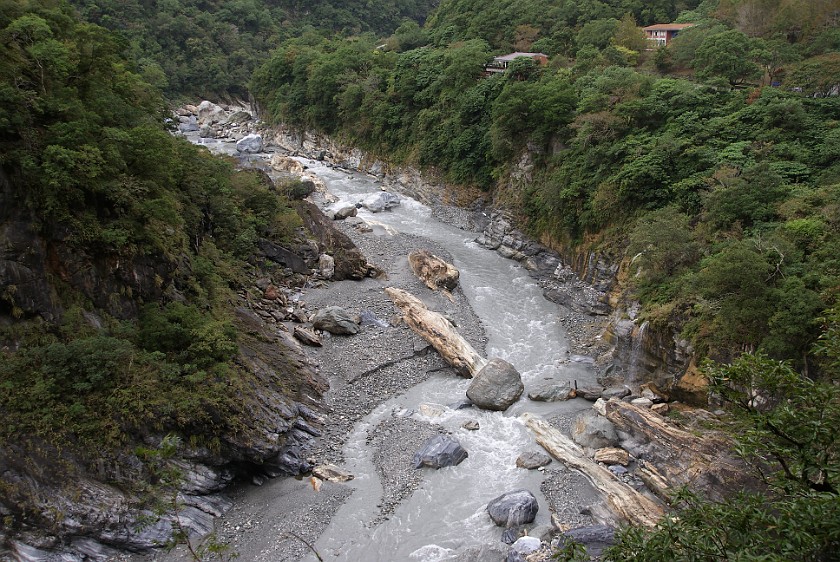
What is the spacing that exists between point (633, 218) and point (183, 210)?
808 inches

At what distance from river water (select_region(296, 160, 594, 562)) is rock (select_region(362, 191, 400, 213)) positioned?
11186 millimetres

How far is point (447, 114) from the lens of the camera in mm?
44219

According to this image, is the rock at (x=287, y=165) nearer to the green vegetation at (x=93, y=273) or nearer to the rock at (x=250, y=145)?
the rock at (x=250, y=145)

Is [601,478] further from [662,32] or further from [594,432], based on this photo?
[662,32]

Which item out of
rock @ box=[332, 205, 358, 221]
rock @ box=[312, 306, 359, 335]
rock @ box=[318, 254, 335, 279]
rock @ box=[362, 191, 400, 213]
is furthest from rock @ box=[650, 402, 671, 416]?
rock @ box=[362, 191, 400, 213]

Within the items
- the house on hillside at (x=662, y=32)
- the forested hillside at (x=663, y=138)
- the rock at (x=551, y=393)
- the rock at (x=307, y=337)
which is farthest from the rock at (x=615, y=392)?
the house on hillside at (x=662, y=32)

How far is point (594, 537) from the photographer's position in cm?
1436

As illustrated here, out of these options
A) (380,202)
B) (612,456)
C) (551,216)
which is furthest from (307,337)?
(380,202)

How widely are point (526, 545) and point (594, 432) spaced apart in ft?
17.1

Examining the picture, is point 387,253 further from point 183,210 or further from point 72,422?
point 72,422

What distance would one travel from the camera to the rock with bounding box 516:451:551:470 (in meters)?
17.5

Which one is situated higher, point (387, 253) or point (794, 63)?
point (794, 63)

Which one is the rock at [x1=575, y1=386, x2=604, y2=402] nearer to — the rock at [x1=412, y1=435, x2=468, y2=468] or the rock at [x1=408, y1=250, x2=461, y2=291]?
the rock at [x1=412, y1=435, x2=468, y2=468]

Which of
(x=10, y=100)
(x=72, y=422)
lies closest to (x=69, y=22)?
(x=10, y=100)
